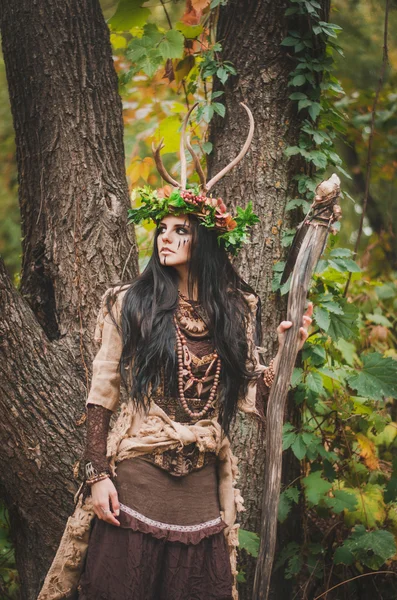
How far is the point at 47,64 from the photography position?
3.13m

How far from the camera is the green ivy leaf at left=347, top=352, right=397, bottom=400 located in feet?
10.4

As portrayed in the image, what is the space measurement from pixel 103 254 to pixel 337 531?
77.0 inches

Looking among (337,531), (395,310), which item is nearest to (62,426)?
(337,531)

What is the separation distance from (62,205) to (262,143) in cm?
108

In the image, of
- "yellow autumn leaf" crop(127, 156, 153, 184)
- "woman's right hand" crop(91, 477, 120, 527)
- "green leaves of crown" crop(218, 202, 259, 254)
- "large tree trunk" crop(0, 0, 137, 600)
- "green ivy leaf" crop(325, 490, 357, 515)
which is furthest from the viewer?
"yellow autumn leaf" crop(127, 156, 153, 184)

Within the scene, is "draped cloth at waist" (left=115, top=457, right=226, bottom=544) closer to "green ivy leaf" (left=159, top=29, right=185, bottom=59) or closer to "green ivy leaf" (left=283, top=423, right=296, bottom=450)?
"green ivy leaf" (left=283, top=423, right=296, bottom=450)

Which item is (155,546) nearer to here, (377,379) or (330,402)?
(377,379)

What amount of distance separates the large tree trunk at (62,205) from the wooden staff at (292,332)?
90cm

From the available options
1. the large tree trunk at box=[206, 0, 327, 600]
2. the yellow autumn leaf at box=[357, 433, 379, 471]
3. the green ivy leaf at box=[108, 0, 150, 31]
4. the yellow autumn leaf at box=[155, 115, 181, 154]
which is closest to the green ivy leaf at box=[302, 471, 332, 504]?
the large tree trunk at box=[206, 0, 327, 600]

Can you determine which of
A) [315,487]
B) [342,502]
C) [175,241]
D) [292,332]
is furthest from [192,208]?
[342,502]

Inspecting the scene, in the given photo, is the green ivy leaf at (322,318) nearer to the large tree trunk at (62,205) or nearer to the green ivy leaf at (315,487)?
the green ivy leaf at (315,487)

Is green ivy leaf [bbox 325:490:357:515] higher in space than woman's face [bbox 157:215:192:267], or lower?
lower

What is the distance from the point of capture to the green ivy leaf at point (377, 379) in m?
3.18

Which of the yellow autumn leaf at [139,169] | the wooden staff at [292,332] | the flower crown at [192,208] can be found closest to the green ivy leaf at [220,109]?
the flower crown at [192,208]
